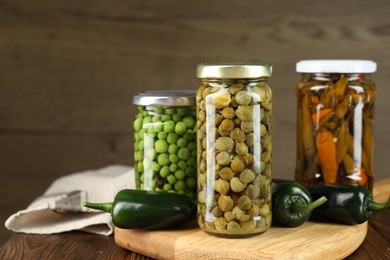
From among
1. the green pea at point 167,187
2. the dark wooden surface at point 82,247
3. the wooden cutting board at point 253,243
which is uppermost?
the green pea at point 167,187

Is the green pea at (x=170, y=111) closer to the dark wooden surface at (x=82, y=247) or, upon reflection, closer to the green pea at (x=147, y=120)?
the green pea at (x=147, y=120)

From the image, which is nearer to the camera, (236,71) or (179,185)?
(236,71)

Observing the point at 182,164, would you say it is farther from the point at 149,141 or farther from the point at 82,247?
the point at 82,247

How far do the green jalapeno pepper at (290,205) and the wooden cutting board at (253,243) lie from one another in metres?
0.02

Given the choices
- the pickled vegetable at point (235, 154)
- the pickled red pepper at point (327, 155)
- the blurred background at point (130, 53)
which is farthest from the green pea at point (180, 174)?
the blurred background at point (130, 53)

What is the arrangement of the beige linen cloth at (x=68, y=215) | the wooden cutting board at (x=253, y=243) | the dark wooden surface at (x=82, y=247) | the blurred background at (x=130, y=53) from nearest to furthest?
the wooden cutting board at (x=253, y=243) → the dark wooden surface at (x=82, y=247) → the beige linen cloth at (x=68, y=215) → the blurred background at (x=130, y=53)

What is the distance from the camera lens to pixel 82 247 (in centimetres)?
117

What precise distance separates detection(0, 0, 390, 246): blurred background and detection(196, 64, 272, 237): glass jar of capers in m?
1.15

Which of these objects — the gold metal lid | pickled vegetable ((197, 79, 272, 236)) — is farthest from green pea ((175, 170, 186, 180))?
the gold metal lid

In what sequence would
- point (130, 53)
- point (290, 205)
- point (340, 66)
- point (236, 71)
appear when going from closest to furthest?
point (236, 71)
point (290, 205)
point (340, 66)
point (130, 53)

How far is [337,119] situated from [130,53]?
1050 millimetres

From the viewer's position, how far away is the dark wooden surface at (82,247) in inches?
43.9

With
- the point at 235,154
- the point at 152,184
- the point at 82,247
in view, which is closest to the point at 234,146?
the point at 235,154

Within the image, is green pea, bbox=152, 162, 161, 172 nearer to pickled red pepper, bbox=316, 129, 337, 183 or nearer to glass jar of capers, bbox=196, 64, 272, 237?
glass jar of capers, bbox=196, 64, 272, 237
